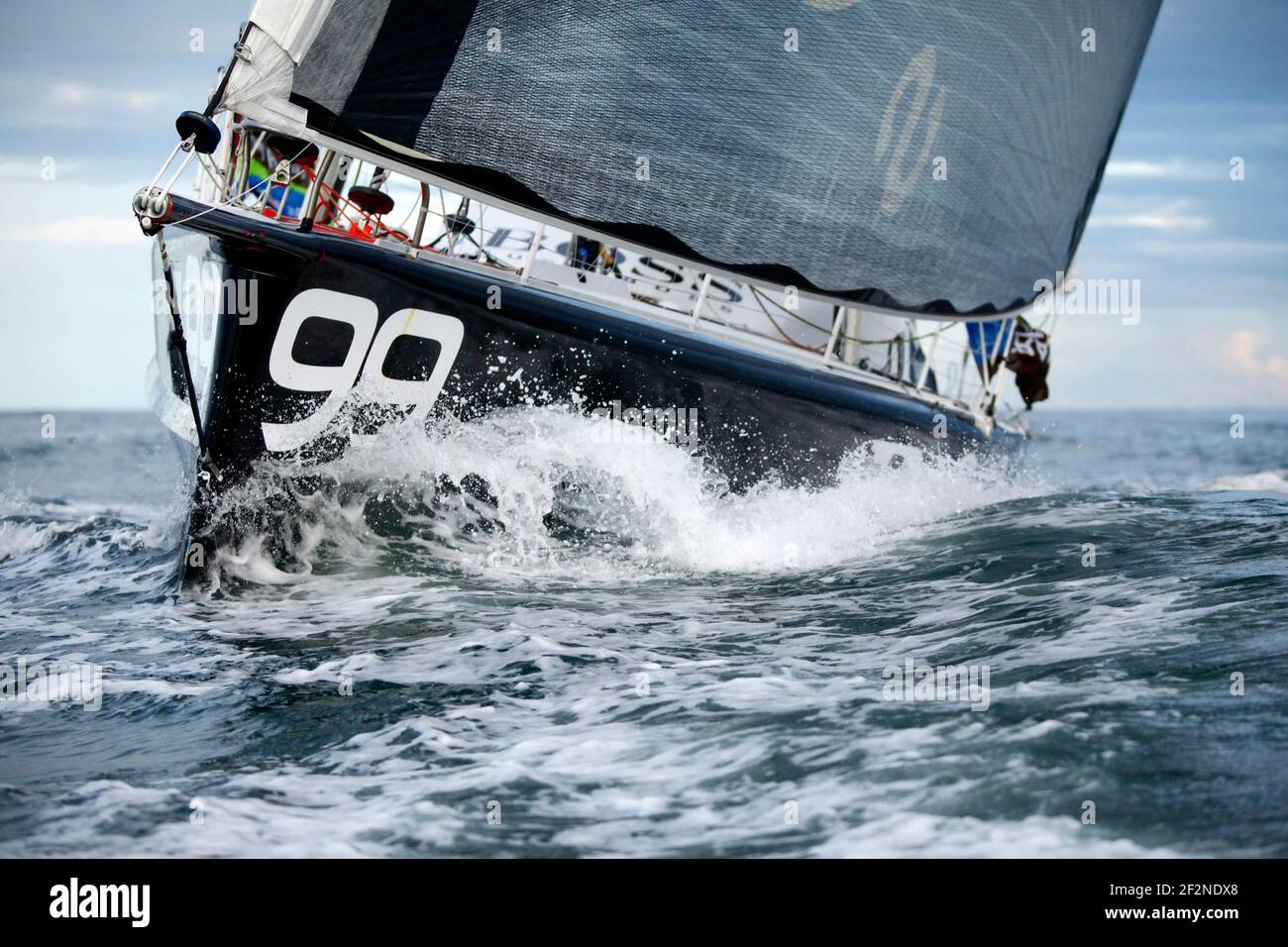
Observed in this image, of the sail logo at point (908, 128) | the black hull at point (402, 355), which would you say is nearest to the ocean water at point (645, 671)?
the black hull at point (402, 355)

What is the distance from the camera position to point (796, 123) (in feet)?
20.7

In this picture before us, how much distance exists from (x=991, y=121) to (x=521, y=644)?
5.26 metres

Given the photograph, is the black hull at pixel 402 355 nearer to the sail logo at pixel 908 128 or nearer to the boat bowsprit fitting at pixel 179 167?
the boat bowsprit fitting at pixel 179 167

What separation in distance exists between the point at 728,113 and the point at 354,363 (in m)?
2.32

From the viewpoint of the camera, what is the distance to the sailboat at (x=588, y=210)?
512 centimetres

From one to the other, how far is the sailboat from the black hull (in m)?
0.01

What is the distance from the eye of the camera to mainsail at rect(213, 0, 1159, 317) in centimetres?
505
